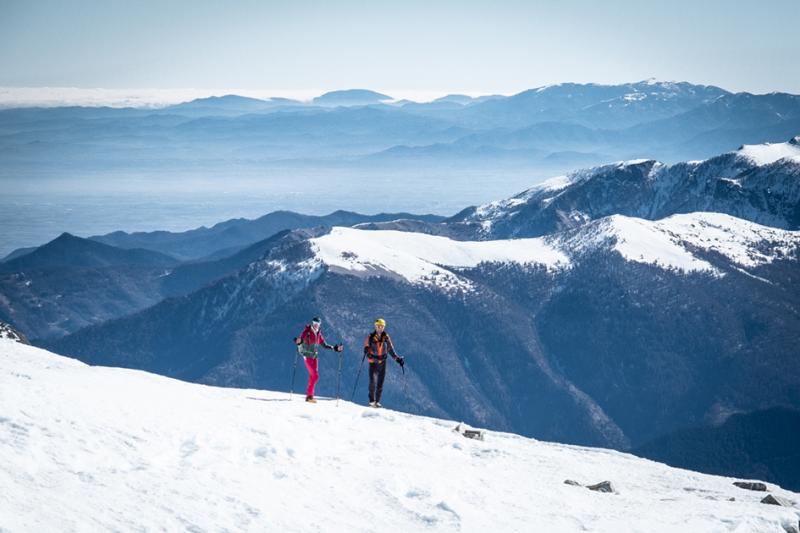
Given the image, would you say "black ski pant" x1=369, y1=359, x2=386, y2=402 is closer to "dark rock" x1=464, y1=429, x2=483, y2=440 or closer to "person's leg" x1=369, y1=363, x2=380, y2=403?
"person's leg" x1=369, y1=363, x2=380, y2=403

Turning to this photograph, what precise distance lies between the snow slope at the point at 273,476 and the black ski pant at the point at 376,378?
5.82 m

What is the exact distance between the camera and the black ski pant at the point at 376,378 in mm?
53656

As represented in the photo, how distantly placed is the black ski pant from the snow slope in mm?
5821

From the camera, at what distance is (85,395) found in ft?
130

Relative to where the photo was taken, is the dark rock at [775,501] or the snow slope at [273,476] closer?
the snow slope at [273,476]

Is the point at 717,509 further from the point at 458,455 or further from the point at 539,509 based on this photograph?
the point at 458,455

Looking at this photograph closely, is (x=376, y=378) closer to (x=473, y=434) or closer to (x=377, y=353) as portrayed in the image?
(x=377, y=353)

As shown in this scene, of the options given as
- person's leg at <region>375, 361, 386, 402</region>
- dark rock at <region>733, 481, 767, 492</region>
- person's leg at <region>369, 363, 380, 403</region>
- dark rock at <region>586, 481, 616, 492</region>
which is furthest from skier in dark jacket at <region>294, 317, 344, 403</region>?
dark rock at <region>733, 481, 767, 492</region>

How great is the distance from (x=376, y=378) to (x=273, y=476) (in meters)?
19.9

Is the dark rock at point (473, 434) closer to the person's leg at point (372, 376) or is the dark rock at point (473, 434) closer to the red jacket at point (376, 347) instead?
the red jacket at point (376, 347)

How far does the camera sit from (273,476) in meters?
35.2

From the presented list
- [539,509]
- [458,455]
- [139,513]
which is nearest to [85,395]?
[139,513]

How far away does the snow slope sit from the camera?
3058 cm

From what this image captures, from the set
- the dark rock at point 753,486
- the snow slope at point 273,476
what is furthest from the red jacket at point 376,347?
the dark rock at point 753,486
